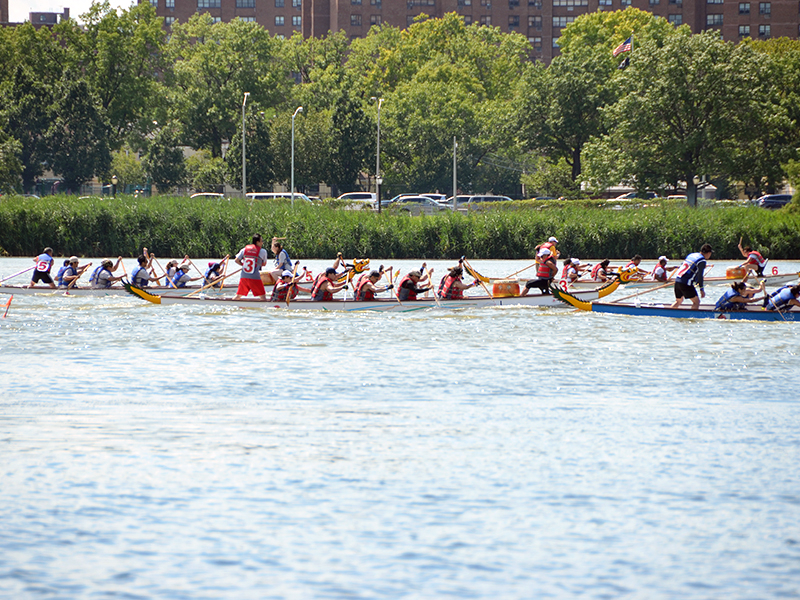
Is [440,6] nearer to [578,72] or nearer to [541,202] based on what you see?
[578,72]

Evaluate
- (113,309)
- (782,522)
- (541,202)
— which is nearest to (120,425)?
(782,522)

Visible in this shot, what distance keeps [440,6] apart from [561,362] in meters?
144

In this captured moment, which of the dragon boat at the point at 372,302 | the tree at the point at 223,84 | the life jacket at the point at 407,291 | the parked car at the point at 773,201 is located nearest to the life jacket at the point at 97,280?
the dragon boat at the point at 372,302

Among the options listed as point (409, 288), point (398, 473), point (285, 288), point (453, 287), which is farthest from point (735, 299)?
point (398, 473)

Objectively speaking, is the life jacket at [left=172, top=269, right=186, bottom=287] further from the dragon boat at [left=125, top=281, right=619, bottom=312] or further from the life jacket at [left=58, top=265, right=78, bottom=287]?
the life jacket at [left=58, top=265, right=78, bottom=287]

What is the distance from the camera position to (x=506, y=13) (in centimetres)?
15925

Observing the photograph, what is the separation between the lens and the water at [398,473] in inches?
336

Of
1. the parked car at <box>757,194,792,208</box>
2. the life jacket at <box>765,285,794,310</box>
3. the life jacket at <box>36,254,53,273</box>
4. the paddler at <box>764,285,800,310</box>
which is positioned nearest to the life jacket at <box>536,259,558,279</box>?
the life jacket at <box>765,285,794,310</box>

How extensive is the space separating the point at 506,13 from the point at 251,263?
140 m

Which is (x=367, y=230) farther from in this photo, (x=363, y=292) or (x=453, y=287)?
(x=363, y=292)

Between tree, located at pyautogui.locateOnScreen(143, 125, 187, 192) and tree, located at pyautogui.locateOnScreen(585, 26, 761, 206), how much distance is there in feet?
141

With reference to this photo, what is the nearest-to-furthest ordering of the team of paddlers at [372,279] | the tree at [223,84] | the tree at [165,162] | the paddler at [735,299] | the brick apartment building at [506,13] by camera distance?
the paddler at [735,299] → the team of paddlers at [372,279] → the tree at [165,162] → the tree at [223,84] → the brick apartment building at [506,13]

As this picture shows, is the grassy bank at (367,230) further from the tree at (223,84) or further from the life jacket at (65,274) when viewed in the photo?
the tree at (223,84)

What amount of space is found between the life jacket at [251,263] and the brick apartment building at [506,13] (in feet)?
414
